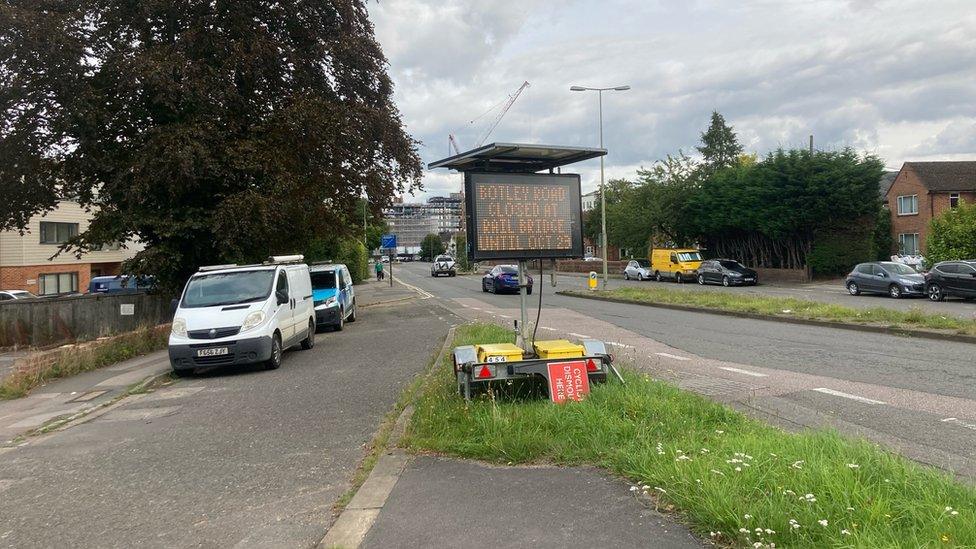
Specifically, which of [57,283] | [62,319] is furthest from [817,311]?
[57,283]

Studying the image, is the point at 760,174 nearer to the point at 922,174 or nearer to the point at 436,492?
the point at 922,174

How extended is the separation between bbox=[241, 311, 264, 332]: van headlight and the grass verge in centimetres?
1294

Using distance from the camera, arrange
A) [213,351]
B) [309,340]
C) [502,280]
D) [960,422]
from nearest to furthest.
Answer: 1. [960,422]
2. [213,351]
3. [309,340]
4. [502,280]

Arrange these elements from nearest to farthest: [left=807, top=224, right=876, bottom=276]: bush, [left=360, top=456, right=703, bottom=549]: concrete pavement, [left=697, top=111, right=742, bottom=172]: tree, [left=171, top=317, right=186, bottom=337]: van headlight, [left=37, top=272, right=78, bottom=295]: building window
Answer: [left=360, top=456, right=703, bottom=549]: concrete pavement → [left=171, top=317, right=186, bottom=337]: van headlight → [left=807, top=224, right=876, bottom=276]: bush → [left=37, top=272, right=78, bottom=295]: building window → [left=697, top=111, right=742, bottom=172]: tree

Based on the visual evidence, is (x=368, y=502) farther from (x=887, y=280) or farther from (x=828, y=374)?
(x=887, y=280)

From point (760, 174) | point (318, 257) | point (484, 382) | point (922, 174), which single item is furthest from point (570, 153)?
point (922, 174)

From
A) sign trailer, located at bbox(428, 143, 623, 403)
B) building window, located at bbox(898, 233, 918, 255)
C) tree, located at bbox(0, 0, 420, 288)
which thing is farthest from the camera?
building window, located at bbox(898, 233, 918, 255)

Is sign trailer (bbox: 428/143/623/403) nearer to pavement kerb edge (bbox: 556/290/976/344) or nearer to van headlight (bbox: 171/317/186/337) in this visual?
van headlight (bbox: 171/317/186/337)

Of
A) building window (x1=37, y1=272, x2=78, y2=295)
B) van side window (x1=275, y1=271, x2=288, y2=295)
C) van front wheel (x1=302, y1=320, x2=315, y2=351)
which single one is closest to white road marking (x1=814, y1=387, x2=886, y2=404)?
van side window (x1=275, y1=271, x2=288, y2=295)

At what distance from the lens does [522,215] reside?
291 inches

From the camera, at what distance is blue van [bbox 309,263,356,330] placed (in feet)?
61.8

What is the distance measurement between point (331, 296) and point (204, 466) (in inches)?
530

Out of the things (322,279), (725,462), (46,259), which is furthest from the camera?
(46,259)

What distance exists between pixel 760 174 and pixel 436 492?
132 feet
